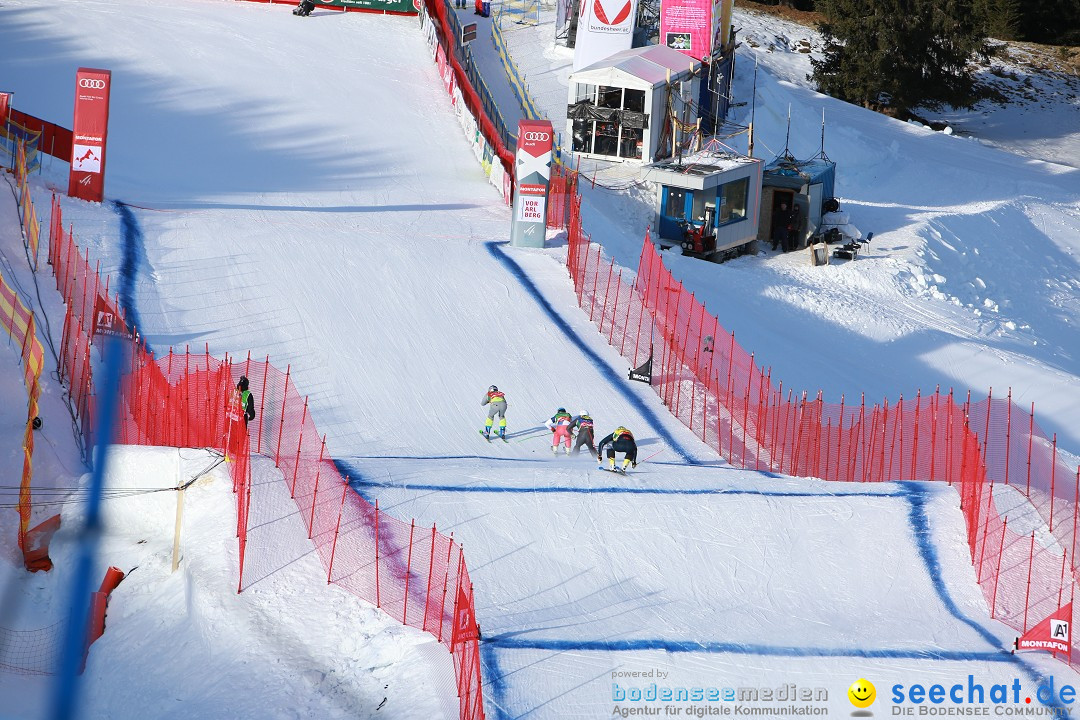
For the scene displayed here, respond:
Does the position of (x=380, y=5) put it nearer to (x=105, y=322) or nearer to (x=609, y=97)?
(x=609, y=97)

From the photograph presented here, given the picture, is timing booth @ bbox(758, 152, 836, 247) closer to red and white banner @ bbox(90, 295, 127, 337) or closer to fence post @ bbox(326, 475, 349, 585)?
red and white banner @ bbox(90, 295, 127, 337)

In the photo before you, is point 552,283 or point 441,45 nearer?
point 552,283

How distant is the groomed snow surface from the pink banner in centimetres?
380

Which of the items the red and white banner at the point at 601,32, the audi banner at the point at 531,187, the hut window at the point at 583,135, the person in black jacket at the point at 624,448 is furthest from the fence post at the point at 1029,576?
the red and white banner at the point at 601,32

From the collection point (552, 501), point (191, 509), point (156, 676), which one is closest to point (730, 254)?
point (552, 501)

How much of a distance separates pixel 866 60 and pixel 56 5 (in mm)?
22850

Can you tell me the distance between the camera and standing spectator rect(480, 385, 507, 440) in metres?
18.2

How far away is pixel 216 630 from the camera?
44.7 feet

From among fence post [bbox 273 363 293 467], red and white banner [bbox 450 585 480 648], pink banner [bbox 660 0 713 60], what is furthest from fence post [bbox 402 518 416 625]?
pink banner [bbox 660 0 713 60]

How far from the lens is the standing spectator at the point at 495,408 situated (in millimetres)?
A: 18203

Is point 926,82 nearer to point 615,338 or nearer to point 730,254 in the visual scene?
point 730,254

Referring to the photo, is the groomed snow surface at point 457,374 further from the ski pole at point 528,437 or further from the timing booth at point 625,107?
the timing booth at point 625,107

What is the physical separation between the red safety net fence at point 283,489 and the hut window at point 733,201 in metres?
12.0

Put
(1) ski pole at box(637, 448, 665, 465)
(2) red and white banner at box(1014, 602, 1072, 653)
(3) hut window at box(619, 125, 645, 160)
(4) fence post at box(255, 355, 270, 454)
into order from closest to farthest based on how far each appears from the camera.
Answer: (2) red and white banner at box(1014, 602, 1072, 653) → (4) fence post at box(255, 355, 270, 454) → (1) ski pole at box(637, 448, 665, 465) → (3) hut window at box(619, 125, 645, 160)
